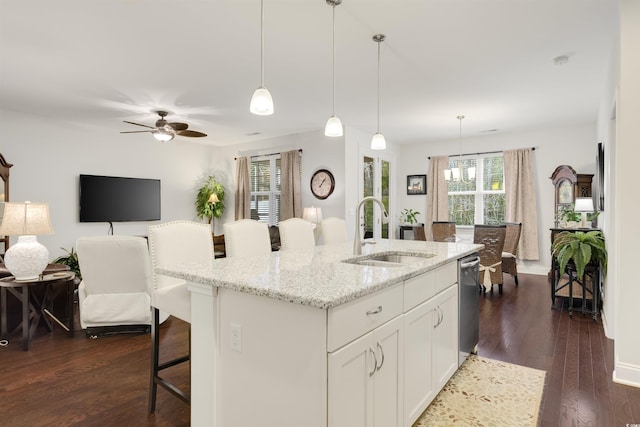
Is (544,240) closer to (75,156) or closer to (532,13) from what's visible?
(532,13)

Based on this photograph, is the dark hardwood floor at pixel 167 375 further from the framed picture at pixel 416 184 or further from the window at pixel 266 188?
the framed picture at pixel 416 184

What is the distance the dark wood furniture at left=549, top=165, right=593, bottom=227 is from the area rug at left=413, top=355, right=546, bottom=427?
4.15m

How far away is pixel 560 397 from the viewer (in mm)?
2295

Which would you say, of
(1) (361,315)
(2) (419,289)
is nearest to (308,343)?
(1) (361,315)

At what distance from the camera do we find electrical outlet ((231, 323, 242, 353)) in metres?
1.55

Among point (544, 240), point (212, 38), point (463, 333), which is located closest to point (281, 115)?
point (212, 38)

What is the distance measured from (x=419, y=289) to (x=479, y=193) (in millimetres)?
5933

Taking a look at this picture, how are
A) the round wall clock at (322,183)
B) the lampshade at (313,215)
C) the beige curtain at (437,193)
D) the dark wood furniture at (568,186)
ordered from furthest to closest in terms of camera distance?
the beige curtain at (437,193)
the round wall clock at (322,183)
the lampshade at (313,215)
the dark wood furniture at (568,186)

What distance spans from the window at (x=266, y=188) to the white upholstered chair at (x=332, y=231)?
136 inches

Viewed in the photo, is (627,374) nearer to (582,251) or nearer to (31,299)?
(582,251)

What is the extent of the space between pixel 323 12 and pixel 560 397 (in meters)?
3.06

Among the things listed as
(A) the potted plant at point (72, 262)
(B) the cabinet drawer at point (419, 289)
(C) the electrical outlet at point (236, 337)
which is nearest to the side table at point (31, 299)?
(A) the potted plant at point (72, 262)

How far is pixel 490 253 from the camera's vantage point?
4.80 metres

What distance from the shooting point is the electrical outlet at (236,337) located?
1546 millimetres
